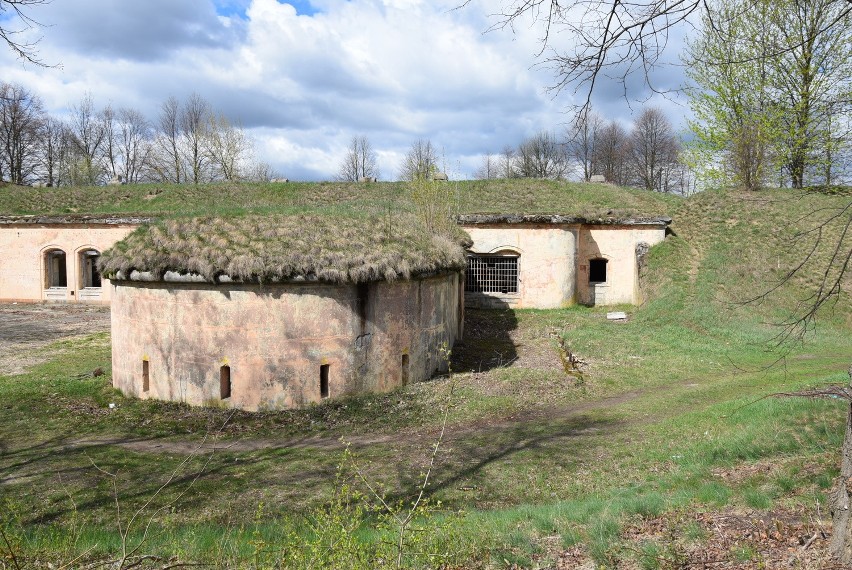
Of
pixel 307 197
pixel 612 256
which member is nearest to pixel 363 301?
pixel 612 256

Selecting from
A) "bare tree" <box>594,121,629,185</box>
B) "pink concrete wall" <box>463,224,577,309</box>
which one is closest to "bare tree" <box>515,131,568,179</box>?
"bare tree" <box>594,121,629,185</box>

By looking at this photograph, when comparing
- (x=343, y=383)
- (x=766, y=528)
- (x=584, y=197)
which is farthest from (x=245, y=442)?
(x=584, y=197)

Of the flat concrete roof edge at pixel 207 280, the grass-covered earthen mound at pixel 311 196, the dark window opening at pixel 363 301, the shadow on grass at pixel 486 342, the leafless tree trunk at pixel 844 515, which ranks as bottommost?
the shadow on grass at pixel 486 342

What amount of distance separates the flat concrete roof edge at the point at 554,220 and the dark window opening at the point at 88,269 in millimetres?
15880

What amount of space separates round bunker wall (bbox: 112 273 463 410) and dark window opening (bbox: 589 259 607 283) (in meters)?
13.9

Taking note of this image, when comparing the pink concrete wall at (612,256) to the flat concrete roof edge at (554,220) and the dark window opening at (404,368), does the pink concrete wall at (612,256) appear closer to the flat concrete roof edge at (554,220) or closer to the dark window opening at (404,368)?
the flat concrete roof edge at (554,220)

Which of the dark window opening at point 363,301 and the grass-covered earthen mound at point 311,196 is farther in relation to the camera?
the grass-covered earthen mound at point 311,196

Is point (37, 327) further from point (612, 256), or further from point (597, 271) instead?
point (612, 256)

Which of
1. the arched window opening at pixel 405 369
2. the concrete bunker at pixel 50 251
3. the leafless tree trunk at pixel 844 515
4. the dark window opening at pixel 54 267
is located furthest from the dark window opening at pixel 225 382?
the dark window opening at pixel 54 267

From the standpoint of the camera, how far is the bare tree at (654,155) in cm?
4819

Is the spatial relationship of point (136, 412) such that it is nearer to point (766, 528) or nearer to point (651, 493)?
point (651, 493)

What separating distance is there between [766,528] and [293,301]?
7.67m

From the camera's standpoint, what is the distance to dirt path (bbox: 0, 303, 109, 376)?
14195 millimetres

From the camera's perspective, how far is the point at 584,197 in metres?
25.7
